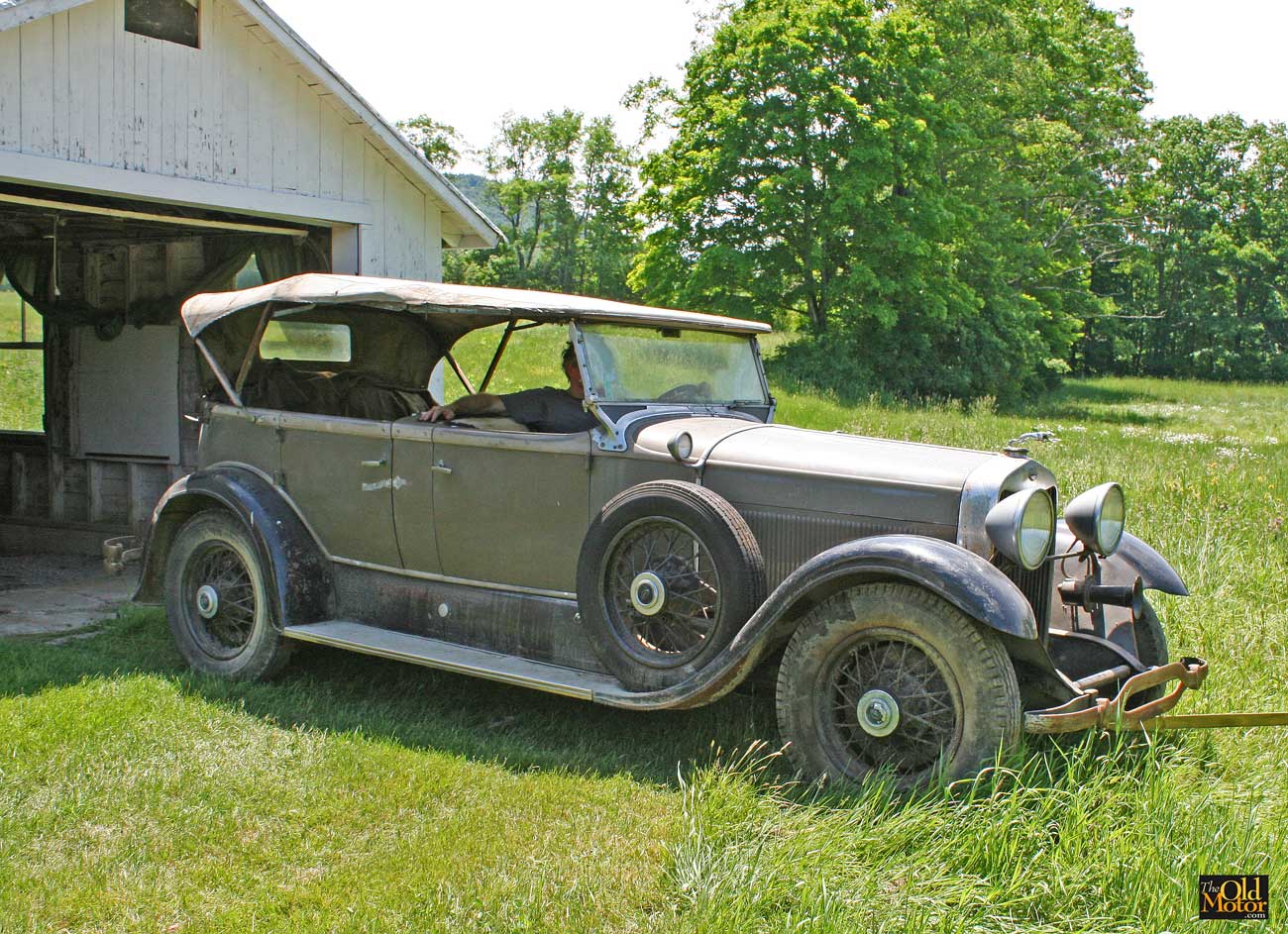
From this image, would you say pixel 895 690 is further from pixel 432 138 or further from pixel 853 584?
pixel 432 138

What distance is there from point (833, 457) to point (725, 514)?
558 millimetres

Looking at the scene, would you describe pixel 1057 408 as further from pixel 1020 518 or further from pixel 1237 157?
pixel 1237 157

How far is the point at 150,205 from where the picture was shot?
8.86 meters

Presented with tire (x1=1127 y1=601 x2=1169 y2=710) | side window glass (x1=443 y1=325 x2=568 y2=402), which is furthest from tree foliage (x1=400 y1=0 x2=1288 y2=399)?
tire (x1=1127 y1=601 x2=1169 y2=710)

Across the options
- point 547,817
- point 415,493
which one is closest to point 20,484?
point 415,493

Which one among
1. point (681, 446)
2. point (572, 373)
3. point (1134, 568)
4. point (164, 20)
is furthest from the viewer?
point (164, 20)

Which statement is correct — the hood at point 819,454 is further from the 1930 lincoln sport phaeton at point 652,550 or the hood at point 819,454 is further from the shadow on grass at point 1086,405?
the shadow on grass at point 1086,405

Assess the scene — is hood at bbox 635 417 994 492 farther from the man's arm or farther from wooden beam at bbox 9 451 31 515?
wooden beam at bbox 9 451 31 515

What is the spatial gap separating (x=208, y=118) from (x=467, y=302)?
397cm

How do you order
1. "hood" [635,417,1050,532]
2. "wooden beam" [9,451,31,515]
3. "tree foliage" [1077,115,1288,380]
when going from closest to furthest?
"hood" [635,417,1050,532], "wooden beam" [9,451,31,515], "tree foliage" [1077,115,1288,380]

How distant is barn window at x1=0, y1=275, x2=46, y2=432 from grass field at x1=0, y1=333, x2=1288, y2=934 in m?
6.69

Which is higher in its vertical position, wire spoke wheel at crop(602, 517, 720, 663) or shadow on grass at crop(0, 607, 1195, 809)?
wire spoke wheel at crop(602, 517, 720, 663)

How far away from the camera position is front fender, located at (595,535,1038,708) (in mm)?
3645

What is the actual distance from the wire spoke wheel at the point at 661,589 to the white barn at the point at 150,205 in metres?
4.83
